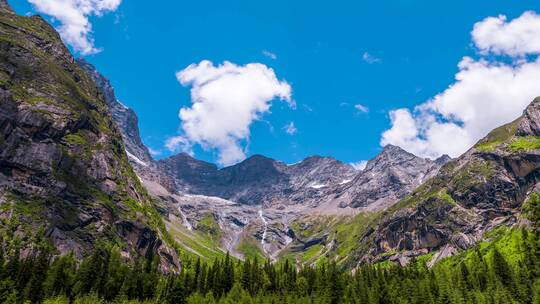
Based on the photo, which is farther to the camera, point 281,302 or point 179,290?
point 179,290

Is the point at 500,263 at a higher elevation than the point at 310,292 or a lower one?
higher

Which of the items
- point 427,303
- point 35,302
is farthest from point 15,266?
point 427,303

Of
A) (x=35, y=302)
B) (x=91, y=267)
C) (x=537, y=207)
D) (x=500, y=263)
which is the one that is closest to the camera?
(x=537, y=207)

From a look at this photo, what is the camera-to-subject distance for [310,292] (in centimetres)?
18600

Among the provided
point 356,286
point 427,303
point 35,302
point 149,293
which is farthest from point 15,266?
point 427,303

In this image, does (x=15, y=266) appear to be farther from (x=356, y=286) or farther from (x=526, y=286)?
(x=526, y=286)

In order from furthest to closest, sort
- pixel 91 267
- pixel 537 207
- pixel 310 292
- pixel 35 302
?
pixel 310 292 < pixel 91 267 < pixel 35 302 < pixel 537 207

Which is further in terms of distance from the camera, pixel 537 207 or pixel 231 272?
pixel 231 272

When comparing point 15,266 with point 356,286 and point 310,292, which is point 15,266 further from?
point 356,286

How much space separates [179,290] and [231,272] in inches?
1275

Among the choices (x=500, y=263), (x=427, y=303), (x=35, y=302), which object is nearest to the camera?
(x=35, y=302)

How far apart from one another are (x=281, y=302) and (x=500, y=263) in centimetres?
9724

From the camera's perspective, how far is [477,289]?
169m

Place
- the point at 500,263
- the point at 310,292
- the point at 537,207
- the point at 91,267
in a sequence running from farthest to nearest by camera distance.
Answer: the point at 310,292
the point at 500,263
the point at 91,267
the point at 537,207
